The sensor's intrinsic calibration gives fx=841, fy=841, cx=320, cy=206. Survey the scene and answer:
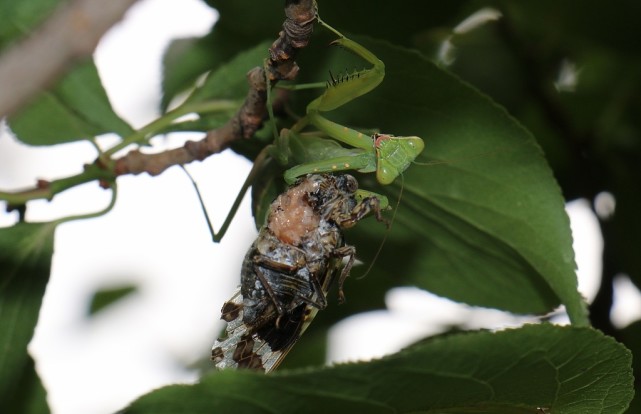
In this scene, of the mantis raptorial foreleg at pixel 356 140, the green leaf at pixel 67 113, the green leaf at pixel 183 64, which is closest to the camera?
the mantis raptorial foreleg at pixel 356 140

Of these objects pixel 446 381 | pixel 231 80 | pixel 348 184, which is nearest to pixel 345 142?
pixel 348 184

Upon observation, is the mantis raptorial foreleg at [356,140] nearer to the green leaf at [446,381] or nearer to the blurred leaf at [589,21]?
the green leaf at [446,381]

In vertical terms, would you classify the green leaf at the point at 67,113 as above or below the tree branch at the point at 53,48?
below

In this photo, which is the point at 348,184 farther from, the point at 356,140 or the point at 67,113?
the point at 67,113

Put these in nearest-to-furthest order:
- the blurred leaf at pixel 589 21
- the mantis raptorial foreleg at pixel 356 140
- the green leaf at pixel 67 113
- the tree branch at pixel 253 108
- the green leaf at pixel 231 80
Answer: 1. the tree branch at pixel 253 108
2. the mantis raptorial foreleg at pixel 356 140
3. the green leaf at pixel 231 80
4. the green leaf at pixel 67 113
5. the blurred leaf at pixel 589 21

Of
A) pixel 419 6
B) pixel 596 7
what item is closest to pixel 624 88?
pixel 596 7

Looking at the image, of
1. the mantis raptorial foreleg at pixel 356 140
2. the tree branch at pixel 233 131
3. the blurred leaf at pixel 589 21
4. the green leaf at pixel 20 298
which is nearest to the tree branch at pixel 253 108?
the tree branch at pixel 233 131

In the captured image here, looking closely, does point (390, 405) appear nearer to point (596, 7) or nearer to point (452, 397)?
point (452, 397)

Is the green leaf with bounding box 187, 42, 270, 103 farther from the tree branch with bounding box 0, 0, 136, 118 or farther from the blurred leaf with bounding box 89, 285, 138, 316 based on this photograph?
the blurred leaf with bounding box 89, 285, 138, 316
